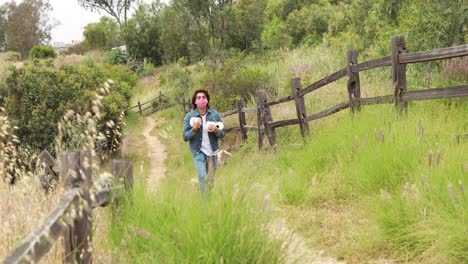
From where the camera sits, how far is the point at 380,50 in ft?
44.5

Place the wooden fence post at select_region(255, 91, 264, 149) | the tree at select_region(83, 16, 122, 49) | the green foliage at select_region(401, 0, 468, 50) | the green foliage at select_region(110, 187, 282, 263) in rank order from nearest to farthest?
the green foliage at select_region(110, 187, 282, 263) → the green foliage at select_region(401, 0, 468, 50) → the wooden fence post at select_region(255, 91, 264, 149) → the tree at select_region(83, 16, 122, 49)

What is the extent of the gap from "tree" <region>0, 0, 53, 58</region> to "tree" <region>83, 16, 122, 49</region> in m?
5.46

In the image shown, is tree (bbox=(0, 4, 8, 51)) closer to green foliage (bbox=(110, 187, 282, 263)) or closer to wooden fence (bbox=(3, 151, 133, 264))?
wooden fence (bbox=(3, 151, 133, 264))

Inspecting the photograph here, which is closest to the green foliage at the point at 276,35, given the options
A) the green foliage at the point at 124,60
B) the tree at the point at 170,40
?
the tree at the point at 170,40

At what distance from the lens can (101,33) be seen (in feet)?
205

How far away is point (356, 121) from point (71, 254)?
460 cm

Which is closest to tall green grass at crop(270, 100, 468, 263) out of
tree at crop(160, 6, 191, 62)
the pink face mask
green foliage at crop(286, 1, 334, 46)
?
the pink face mask

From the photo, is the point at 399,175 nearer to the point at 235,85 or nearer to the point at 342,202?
the point at 342,202

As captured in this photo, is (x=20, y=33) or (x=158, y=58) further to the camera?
(x=20, y=33)

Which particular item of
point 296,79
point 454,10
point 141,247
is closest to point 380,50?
point 454,10

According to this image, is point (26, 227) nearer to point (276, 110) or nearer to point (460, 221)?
point (460, 221)

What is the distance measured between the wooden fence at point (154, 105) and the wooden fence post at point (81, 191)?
96.5 feet

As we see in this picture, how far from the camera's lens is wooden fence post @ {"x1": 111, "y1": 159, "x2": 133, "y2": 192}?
3.52 m

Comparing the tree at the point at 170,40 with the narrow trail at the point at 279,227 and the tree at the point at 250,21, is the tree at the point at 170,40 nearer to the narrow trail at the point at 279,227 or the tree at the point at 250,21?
the tree at the point at 250,21
